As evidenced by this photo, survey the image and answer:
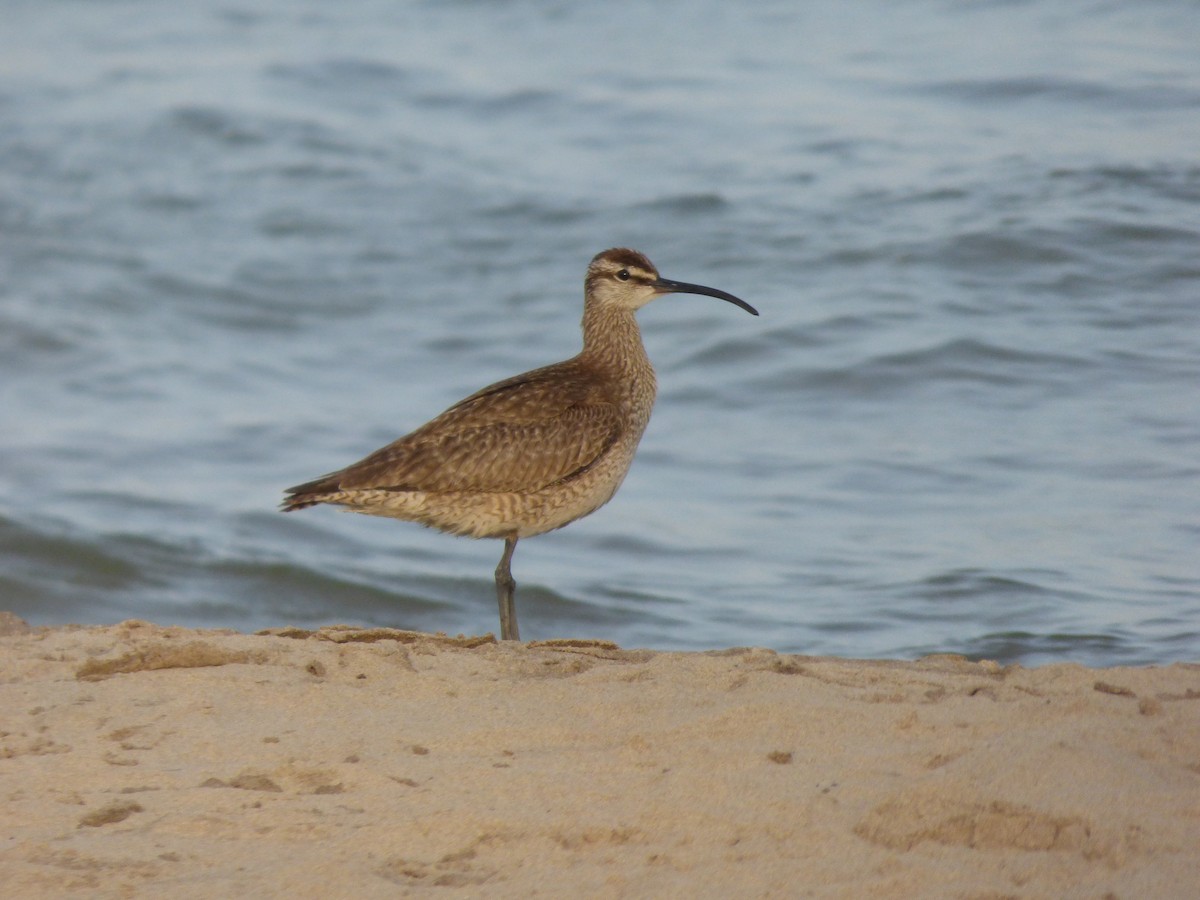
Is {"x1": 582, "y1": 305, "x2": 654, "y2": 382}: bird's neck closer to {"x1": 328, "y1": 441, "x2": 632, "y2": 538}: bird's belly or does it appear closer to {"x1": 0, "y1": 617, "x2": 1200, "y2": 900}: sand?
{"x1": 328, "y1": 441, "x2": 632, "y2": 538}: bird's belly

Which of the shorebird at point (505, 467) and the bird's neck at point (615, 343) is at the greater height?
the bird's neck at point (615, 343)

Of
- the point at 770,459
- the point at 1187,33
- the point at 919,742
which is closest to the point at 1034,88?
the point at 1187,33

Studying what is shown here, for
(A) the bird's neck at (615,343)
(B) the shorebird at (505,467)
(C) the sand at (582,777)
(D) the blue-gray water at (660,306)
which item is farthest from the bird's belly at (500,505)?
(C) the sand at (582,777)

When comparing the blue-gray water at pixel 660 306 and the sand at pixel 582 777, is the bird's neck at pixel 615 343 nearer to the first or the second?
the blue-gray water at pixel 660 306

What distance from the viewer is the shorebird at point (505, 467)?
727 centimetres

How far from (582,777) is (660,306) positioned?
1026 centimetres

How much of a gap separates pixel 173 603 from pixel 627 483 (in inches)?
120

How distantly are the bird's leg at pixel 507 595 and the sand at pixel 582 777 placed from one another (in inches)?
68.9

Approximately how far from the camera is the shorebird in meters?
7.27

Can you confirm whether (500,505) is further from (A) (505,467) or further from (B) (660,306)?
(B) (660,306)

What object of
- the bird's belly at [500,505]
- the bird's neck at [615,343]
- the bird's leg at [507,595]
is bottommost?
the bird's leg at [507,595]

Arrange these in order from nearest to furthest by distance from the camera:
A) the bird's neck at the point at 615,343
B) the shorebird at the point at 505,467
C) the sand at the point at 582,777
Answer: the sand at the point at 582,777 → the shorebird at the point at 505,467 → the bird's neck at the point at 615,343

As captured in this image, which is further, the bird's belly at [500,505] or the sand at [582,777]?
the bird's belly at [500,505]

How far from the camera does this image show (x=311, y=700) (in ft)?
16.4
